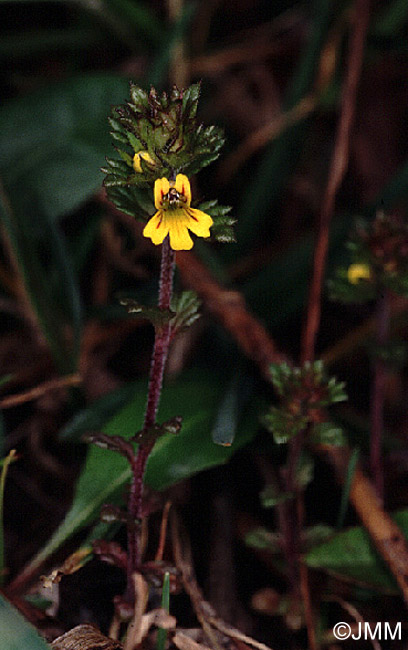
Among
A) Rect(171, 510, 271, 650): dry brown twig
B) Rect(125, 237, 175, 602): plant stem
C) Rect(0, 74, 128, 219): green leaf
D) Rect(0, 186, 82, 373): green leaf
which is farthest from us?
Rect(0, 74, 128, 219): green leaf

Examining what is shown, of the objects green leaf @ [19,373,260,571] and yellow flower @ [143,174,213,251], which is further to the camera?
green leaf @ [19,373,260,571]

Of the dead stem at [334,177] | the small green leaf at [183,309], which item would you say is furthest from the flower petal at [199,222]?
the dead stem at [334,177]

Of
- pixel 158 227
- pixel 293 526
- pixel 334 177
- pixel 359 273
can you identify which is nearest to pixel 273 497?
pixel 293 526

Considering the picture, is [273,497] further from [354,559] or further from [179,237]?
[179,237]

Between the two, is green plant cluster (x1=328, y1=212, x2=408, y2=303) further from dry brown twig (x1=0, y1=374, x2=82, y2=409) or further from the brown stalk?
dry brown twig (x1=0, y1=374, x2=82, y2=409)

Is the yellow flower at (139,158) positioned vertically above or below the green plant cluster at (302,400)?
above

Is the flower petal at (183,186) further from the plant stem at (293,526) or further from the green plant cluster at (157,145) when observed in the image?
the plant stem at (293,526)

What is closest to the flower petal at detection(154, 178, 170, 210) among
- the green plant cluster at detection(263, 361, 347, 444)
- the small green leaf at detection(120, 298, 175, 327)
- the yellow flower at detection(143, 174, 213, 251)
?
the yellow flower at detection(143, 174, 213, 251)
